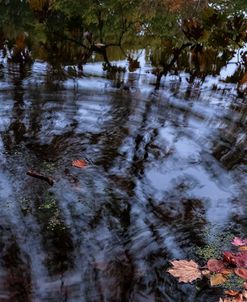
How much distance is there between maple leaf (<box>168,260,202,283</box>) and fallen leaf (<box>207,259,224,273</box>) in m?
0.09

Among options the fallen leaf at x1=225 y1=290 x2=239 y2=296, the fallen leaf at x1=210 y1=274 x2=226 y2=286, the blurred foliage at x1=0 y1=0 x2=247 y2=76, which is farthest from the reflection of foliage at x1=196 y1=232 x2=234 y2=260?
the blurred foliage at x1=0 y1=0 x2=247 y2=76

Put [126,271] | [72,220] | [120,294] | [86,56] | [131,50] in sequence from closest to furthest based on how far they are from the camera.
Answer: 1. [120,294]
2. [126,271]
3. [72,220]
4. [86,56]
5. [131,50]

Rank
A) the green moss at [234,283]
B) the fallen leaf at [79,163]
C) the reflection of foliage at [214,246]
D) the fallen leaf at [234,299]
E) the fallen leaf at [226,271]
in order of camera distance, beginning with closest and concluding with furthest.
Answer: the fallen leaf at [234,299]
the green moss at [234,283]
the fallen leaf at [226,271]
the reflection of foliage at [214,246]
the fallen leaf at [79,163]

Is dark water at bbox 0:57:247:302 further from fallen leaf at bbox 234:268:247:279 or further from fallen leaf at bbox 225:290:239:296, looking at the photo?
fallen leaf at bbox 234:268:247:279

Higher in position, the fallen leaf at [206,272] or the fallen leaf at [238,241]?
the fallen leaf at [238,241]

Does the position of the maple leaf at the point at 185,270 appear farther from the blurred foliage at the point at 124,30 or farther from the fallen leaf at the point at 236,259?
the blurred foliage at the point at 124,30

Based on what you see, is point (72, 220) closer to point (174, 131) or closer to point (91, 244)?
point (91, 244)

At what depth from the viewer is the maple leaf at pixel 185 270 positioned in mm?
2287

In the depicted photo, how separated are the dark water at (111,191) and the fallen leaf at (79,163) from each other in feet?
0.24

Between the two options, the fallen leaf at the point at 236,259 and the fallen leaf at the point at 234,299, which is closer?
the fallen leaf at the point at 234,299

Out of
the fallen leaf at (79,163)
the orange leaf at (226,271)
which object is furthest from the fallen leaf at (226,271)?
the fallen leaf at (79,163)

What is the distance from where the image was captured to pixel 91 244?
8.23 ft

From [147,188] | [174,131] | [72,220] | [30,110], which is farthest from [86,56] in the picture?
[72,220]

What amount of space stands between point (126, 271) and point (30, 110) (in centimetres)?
305
